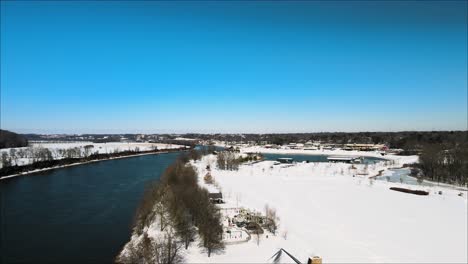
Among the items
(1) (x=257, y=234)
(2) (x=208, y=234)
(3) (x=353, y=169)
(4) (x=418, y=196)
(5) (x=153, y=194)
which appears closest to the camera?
(2) (x=208, y=234)

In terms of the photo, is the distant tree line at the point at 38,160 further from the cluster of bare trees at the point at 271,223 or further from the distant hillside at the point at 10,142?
the cluster of bare trees at the point at 271,223

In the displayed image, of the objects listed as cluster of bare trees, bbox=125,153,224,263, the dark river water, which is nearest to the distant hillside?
the dark river water

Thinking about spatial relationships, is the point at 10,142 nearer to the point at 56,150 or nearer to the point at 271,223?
the point at 56,150

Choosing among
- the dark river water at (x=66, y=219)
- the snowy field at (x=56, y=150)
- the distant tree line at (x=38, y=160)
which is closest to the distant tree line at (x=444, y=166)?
the dark river water at (x=66, y=219)

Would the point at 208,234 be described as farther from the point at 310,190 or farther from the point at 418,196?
the point at 418,196

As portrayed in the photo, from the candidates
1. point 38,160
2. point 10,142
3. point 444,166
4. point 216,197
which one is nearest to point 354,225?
point 216,197

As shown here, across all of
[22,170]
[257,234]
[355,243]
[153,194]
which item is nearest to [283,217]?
[257,234]
